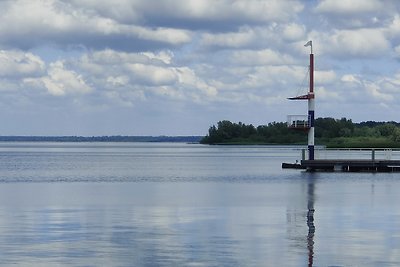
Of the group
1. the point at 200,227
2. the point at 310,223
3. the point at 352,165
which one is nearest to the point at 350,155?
the point at 352,165

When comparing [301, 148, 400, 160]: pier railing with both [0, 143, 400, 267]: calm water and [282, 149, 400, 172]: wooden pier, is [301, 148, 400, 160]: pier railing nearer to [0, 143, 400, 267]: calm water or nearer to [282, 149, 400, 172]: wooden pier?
[282, 149, 400, 172]: wooden pier

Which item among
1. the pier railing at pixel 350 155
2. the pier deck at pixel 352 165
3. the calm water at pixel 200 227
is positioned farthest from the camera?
the pier railing at pixel 350 155

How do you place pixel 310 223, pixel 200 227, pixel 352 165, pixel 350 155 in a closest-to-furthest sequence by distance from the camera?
pixel 200 227, pixel 310 223, pixel 352 165, pixel 350 155

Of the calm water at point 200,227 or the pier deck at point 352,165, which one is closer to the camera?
the calm water at point 200,227

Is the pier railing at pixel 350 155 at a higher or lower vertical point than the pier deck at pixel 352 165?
higher

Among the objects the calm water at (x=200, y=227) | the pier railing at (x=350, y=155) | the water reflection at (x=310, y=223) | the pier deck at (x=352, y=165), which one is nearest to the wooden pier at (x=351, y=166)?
the pier deck at (x=352, y=165)

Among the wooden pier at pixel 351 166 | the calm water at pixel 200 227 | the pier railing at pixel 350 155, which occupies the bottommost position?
the calm water at pixel 200 227

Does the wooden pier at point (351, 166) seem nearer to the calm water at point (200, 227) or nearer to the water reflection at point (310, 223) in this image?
the water reflection at point (310, 223)

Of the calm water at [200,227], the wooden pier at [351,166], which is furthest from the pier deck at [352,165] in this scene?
the calm water at [200,227]

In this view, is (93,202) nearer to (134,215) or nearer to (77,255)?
(134,215)

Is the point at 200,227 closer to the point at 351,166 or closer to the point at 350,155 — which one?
the point at 351,166

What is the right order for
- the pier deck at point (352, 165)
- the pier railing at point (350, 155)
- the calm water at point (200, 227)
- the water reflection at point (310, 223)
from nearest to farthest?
the calm water at point (200, 227) → the water reflection at point (310, 223) → the pier deck at point (352, 165) → the pier railing at point (350, 155)

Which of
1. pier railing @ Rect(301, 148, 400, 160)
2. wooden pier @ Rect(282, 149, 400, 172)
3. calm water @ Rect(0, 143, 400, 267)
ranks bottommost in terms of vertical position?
calm water @ Rect(0, 143, 400, 267)

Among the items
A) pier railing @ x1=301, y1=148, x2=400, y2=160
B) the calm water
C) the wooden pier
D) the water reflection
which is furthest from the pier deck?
the calm water
